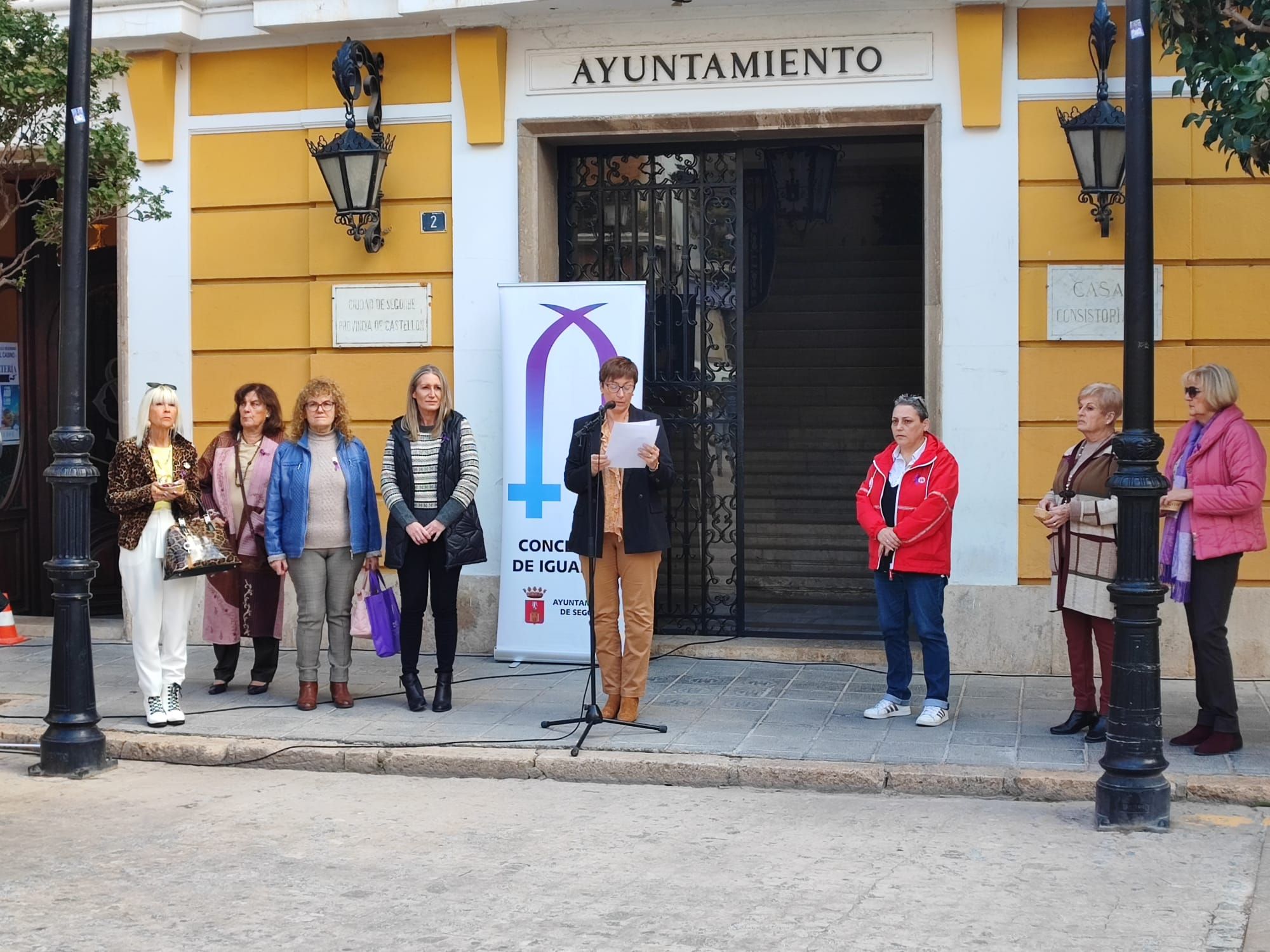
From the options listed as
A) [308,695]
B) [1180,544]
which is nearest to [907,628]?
[1180,544]

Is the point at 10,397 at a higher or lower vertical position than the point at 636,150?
lower

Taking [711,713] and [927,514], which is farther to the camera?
[711,713]

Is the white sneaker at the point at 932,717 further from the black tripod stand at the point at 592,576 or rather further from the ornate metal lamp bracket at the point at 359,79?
the ornate metal lamp bracket at the point at 359,79

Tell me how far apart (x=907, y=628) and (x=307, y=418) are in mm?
3551

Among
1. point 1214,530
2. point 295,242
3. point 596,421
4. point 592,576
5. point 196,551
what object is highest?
point 295,242

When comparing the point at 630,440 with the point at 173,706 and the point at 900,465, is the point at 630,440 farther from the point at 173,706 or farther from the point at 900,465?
the point at 173,706

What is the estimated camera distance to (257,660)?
9.29m

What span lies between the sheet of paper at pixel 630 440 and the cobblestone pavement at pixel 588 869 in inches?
64.4

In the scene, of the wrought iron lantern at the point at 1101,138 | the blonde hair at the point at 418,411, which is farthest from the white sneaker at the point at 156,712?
the wrought iron lantern at the point at 1101,138

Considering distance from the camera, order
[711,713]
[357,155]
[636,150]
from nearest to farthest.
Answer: [711,713] → [357,155] → [636,150]

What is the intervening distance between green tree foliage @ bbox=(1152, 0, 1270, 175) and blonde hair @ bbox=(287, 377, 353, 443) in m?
4.73

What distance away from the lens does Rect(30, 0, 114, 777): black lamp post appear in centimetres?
751

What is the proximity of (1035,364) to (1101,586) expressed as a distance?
2349 millimetres

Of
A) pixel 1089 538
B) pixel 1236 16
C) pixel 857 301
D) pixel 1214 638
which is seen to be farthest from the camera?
pixel 857 301
